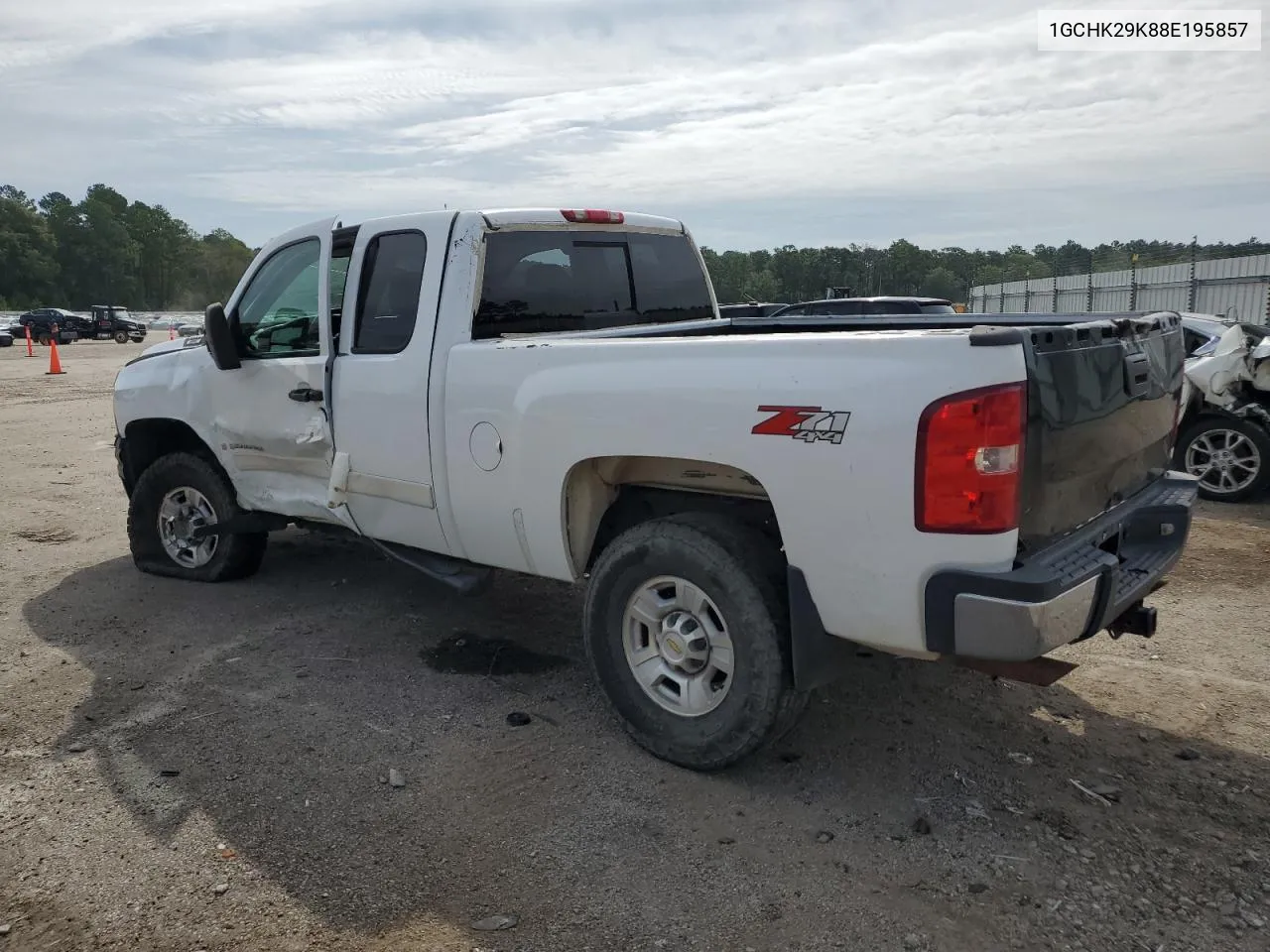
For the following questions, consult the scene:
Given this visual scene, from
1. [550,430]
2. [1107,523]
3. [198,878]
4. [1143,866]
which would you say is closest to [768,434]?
[550,430]

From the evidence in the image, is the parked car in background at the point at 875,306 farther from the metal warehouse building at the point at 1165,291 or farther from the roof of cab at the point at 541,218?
the roof of cab at the point at 541,218

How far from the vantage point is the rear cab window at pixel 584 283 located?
14.6 ft

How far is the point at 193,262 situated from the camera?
4328 inches

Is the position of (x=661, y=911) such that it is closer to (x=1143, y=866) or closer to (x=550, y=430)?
(x=1143, y=866)

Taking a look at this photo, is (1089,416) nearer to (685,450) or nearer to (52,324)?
(685,450)

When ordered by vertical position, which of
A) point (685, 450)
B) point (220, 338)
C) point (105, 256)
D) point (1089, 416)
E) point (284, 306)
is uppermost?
point (105, 256)

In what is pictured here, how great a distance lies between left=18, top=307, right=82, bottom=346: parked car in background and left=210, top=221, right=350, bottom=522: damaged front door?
42315 mm

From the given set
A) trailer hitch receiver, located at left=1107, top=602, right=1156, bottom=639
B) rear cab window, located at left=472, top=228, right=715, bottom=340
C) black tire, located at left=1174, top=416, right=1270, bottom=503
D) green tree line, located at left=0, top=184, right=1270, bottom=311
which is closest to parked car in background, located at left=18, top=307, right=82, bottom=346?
green tree line, located at left=0, top=184, right=1270, bottom=311

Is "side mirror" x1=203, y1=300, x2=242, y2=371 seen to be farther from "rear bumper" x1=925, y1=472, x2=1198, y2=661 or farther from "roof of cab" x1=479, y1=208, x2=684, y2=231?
"rear bumper" x1=925, y1=472, x2=1198, y2=661

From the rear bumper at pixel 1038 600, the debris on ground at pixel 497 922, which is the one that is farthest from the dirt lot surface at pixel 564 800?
the rear bumper at pixel 1038 600

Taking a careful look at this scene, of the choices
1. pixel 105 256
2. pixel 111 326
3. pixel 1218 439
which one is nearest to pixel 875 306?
pixel 1218 439

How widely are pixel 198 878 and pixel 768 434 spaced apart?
87.9 inches

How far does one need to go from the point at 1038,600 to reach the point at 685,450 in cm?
121

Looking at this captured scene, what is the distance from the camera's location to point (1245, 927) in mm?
2701
